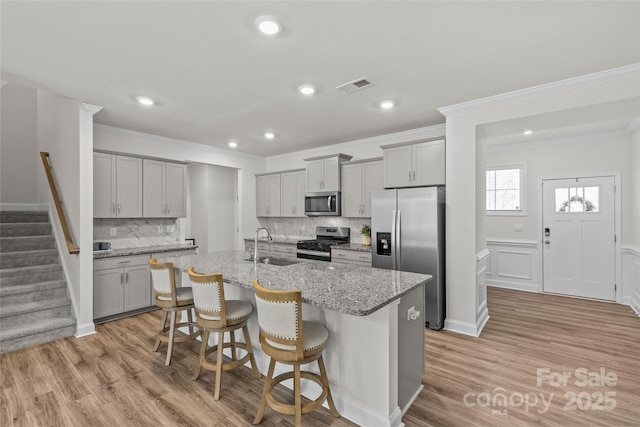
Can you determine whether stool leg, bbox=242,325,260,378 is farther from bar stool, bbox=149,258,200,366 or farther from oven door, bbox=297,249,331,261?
oven door, bbox=297,249,331,261

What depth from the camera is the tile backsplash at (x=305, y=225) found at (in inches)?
211

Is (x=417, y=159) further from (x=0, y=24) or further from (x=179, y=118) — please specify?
(x=0, y=24)

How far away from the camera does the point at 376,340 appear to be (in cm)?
192

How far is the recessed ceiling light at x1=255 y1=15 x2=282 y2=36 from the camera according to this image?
1.98 m

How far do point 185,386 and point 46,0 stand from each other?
2.87 m

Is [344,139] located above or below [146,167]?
above

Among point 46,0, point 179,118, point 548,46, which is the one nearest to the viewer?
point 46,0

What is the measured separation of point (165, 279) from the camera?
9.06 ft

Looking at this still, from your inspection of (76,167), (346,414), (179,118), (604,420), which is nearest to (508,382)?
(604,420)

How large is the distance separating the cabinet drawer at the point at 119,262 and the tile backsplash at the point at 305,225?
108 inches

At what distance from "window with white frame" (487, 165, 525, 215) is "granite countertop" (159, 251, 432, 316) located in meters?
4.20

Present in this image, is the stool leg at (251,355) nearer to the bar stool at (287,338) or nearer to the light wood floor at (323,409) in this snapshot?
the light wood floor at (323,409)

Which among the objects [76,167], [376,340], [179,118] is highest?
[179,118]

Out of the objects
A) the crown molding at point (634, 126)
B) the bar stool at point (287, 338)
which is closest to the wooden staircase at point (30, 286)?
the bar stool at point (287, 338)
